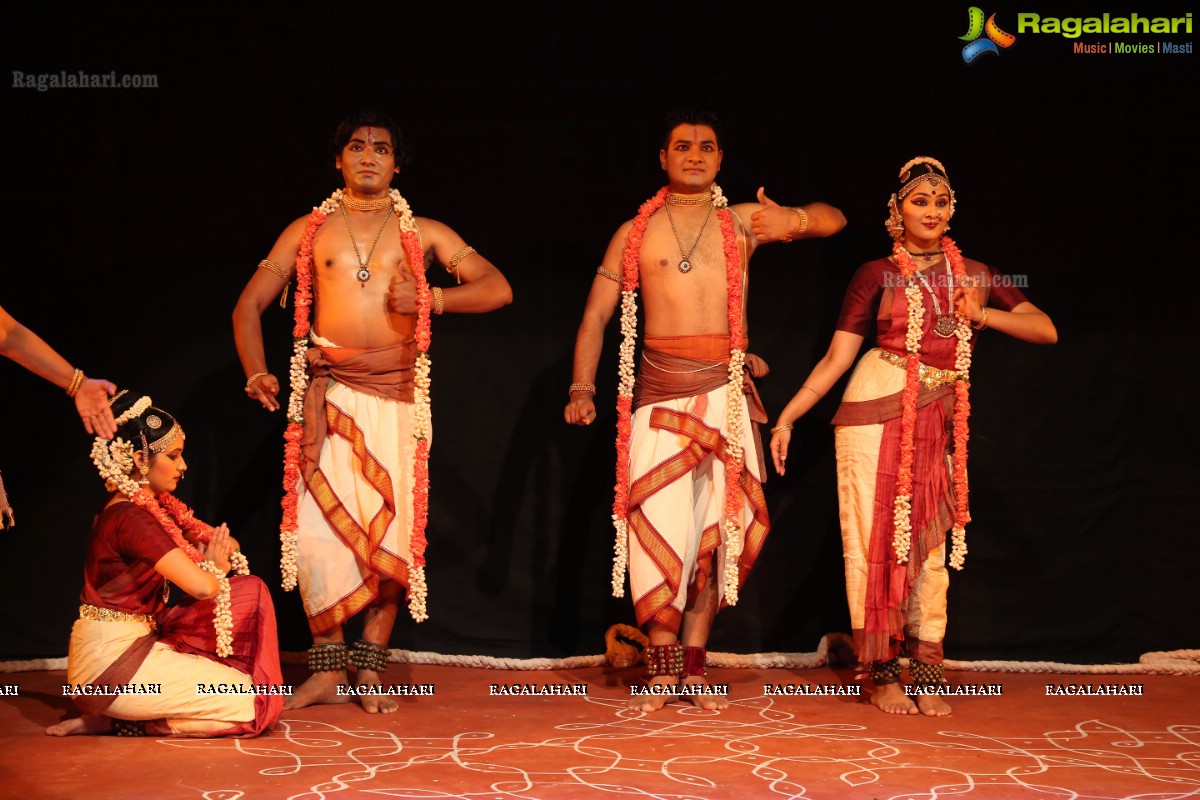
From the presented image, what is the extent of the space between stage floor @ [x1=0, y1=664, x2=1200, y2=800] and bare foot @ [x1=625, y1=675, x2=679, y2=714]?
4 cm

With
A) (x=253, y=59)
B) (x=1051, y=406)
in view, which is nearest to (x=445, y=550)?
(x=253, y=59)

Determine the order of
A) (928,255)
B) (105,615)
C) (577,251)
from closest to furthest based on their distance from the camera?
(105,615)
(928,255)
(577,251)

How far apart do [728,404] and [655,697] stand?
39.5 inches

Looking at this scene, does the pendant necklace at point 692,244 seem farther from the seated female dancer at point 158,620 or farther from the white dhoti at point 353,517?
the seated female dancer at point 158,620

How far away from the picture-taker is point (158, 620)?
183 inches

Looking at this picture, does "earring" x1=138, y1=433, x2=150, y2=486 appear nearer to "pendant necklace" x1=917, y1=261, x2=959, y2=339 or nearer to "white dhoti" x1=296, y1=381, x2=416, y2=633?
"white dhoti" x1=296, y1=381, x2=416, y2=633

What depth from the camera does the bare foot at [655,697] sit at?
4902 mm

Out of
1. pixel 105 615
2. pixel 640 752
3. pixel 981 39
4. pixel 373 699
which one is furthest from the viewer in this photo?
pixel 981 39

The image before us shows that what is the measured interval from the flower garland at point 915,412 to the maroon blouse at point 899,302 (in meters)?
0.03

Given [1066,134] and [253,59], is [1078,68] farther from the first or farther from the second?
[253,59]

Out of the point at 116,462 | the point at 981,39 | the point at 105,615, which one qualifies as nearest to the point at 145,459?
the point at 116,462

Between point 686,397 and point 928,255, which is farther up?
point 928,255

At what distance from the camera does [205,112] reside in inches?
230

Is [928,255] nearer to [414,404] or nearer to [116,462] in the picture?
[414,404]
